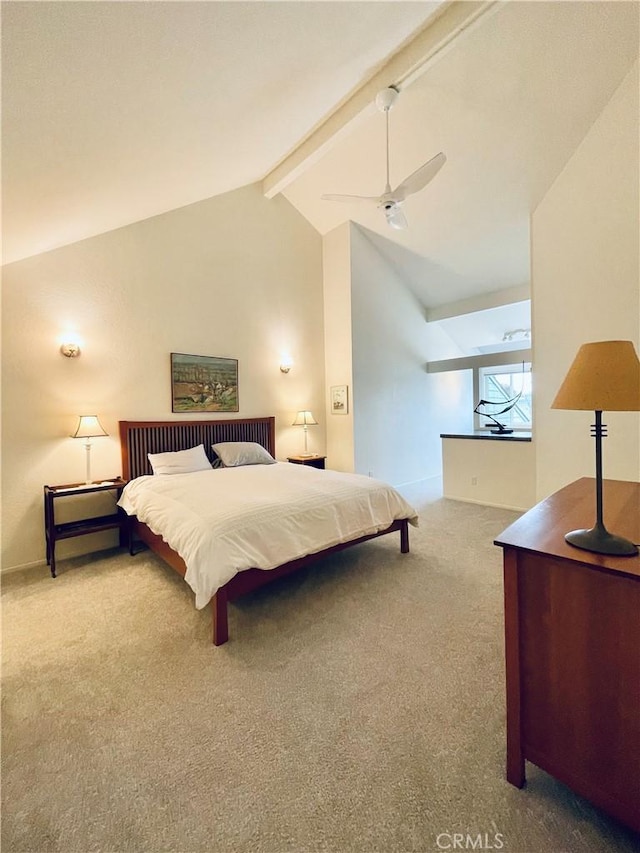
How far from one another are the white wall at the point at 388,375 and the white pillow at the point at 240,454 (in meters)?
1.64

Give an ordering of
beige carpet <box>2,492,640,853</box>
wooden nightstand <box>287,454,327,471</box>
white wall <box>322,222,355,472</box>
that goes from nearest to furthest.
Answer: beige carpet <box>2,492,640,853</box>, wooden nightstand <box>287,454,327,471</box>, white wall <box>322,222,355,472</box>

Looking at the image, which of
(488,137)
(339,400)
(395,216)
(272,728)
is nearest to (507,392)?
(339,400)

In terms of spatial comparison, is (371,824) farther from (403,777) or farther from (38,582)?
(38,582)

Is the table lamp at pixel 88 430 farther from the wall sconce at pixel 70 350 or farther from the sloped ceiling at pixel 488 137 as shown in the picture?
the sloped ceiling at pixel 488 137

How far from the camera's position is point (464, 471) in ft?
17.2

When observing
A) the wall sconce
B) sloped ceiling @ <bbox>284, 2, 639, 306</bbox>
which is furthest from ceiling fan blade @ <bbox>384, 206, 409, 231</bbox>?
the wall sconce

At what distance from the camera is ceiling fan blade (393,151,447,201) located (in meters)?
2.63

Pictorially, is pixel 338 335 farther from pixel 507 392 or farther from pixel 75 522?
pixel 75 522

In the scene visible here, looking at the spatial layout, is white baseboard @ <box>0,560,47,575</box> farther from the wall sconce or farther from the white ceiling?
the white ceiling

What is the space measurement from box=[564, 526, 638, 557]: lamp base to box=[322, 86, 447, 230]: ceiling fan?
2.62 m

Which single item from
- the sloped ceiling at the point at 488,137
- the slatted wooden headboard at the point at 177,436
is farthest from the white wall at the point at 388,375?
the slatted wooden headboard at the point at 177,436

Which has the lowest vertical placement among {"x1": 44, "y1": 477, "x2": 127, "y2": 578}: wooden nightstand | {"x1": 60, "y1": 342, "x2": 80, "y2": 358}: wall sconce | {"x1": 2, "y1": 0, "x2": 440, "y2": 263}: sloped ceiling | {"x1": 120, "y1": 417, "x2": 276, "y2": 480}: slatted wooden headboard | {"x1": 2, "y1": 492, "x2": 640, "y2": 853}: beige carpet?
{"x1": 2, "y1": 492, "x2": 640, "y2": 853}: beige carpet

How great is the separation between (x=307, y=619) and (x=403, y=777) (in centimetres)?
108

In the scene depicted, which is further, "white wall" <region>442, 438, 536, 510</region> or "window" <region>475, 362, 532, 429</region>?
"window" <region>475, 362, 532, 429</region>
